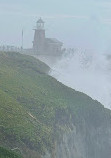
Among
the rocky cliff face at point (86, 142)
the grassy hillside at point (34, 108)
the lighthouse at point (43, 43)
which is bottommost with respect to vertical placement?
the lighthouse at point (43, 43)

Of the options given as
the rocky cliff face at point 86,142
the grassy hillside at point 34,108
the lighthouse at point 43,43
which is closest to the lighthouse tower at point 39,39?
the lighthouse at point 43,43

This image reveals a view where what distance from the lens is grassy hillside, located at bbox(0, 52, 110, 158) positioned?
29.6m

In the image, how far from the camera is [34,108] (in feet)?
124

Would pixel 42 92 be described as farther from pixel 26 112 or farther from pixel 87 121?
pixel 26 112

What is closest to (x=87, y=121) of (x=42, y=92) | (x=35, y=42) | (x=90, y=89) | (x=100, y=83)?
(x=42, y=92)

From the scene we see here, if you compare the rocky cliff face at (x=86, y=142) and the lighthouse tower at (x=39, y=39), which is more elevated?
the rocky cliff face at (x=86, y=142)

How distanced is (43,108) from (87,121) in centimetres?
714

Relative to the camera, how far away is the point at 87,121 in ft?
145

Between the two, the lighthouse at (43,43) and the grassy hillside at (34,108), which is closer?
the grassy hillside at (34,108)

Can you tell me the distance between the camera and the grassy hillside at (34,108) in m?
29.6

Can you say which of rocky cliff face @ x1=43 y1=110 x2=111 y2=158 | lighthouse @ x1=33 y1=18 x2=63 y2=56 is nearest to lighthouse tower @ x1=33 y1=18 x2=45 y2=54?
lighthouse @ x1=33 y1=18 x2=63 y2=56

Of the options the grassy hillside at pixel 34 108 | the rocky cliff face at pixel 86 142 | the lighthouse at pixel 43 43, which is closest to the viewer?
the grassy hillside at pixel 34 108

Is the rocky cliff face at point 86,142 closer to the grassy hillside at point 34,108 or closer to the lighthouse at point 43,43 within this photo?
the grassy hillside at point 34,108

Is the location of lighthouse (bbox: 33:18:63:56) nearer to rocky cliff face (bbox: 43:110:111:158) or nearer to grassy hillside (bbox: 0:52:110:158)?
grassy hillside (bbox: 0:52:110:158)
